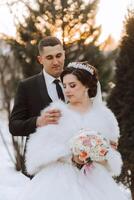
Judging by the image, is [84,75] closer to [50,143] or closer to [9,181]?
[50,143]

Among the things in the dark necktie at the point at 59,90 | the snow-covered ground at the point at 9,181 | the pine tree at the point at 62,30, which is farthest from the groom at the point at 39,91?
the pine tree at the point at 62,30

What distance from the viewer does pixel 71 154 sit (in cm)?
428

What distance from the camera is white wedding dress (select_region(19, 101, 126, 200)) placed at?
13.9 ft

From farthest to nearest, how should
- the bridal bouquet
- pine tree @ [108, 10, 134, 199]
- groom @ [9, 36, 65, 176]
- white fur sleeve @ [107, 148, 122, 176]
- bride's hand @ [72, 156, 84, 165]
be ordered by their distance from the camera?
pine tree @ [108, 10, 134, 199] < groom @ [9, 36, 65, 176] < white fur sleeve @ [107, 148, 122, 176] < bride's hand @ [72, 156, 84, 165] < the bridal bouquet

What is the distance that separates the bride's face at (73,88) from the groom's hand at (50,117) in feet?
0.52

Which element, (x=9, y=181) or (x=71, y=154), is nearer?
(x=71, y=154)

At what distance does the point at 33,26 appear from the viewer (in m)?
13.2

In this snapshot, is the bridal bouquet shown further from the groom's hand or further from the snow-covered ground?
the snow-covered ground

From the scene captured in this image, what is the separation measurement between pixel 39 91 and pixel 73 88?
599mm

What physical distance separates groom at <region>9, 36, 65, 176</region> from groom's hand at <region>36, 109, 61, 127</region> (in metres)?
0.04

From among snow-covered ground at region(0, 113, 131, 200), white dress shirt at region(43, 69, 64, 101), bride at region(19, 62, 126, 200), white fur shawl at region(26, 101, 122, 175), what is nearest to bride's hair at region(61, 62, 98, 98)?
bride at region(19, 62, 126, 200)

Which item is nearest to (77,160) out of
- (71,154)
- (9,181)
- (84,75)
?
(71,154)

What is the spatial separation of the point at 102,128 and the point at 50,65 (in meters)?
0.71

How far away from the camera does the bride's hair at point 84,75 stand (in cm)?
431
